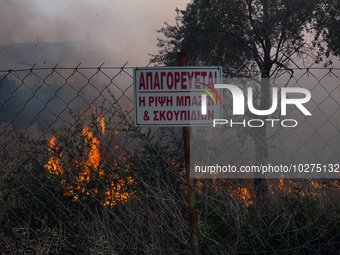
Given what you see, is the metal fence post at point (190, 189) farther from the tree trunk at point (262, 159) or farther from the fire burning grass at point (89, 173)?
the fire burning grass at point (89, 173)

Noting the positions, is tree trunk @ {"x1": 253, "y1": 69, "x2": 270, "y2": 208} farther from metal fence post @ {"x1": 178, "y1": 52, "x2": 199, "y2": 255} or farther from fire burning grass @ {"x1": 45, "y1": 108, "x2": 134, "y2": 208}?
fire burning grass @ {"x1": 45, "y1": 108, "x2": 134, "y2": 208}

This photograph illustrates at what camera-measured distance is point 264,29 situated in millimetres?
10789

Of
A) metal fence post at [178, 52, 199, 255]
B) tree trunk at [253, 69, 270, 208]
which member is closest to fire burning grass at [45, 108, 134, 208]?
tree trunk at [253, 69, 270, 208]

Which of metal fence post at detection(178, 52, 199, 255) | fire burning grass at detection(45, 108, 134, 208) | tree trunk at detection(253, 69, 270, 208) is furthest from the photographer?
fire burning grass at detection(45, 108, 134, 208)

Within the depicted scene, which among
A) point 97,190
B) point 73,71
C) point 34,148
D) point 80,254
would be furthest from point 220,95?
point 34,148

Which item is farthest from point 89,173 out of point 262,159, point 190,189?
point 262,159

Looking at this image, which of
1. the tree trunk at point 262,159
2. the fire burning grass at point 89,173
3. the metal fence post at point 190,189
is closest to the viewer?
the metal fence post at point 190,189

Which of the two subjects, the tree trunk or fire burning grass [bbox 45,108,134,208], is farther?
fire burning grass [bbox 45,108,134,208]

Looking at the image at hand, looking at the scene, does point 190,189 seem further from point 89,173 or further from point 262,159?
point 262,159

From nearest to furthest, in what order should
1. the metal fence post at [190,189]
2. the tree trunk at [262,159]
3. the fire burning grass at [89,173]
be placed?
the metal fence post at [190,189] → the tree trunk at [262,159] → the fire burning grass at [89,173]

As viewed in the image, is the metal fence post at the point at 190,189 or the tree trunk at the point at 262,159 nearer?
the metal fence post at the point at 190,189

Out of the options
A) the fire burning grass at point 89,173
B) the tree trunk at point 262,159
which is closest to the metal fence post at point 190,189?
the tree trunk at point 262,159

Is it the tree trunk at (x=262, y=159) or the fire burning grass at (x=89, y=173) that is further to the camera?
the fire burning grass at (x=89, y=173)

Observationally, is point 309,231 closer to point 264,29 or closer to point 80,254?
point 80,254
